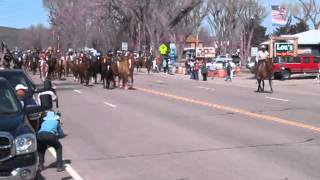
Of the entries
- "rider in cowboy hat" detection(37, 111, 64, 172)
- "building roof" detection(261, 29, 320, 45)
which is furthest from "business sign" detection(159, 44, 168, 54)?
"rider in cowboy hat" detection(37, 111, 64, 172)

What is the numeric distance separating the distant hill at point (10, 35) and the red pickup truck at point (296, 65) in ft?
259

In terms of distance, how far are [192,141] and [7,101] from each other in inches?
208

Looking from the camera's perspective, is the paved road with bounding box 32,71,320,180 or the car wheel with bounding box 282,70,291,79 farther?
the car wheel with bounding box 282,70,291,79

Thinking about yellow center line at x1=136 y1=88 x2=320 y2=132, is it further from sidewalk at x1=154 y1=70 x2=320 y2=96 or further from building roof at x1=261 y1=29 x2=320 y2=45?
building roof at x1=261 y1=29 x2=320 y2=45

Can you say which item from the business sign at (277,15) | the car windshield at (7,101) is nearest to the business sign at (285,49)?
the business sign at (277,15)

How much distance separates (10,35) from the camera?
449 ft

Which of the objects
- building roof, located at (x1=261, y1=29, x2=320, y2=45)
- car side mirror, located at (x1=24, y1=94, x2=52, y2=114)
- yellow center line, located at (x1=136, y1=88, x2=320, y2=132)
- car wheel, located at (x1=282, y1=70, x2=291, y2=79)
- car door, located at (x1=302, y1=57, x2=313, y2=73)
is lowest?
car wheel, located at (x1=282, y1=70, x2=291, y2=79)

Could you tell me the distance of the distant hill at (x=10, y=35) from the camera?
411 ft

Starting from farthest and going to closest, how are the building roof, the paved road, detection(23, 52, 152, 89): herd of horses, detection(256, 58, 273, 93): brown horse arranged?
the building roof < detection(23, 52, 152, 89): herd of horses < detection(256, 58, 273, 93): brown horse < the paved road

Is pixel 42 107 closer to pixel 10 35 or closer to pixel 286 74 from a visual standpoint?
pixel 286 74

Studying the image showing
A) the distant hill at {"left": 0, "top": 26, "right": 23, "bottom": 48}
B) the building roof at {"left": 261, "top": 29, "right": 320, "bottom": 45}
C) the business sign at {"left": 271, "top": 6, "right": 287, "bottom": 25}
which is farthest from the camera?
the distant hill at {"left": 0, "top": 26, "right": 23, "bottom": 48}

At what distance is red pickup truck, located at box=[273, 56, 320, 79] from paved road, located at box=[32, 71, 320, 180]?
81.0 ft

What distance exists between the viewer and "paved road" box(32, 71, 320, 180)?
10.3m

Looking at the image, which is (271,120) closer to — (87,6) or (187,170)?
(187,170)
